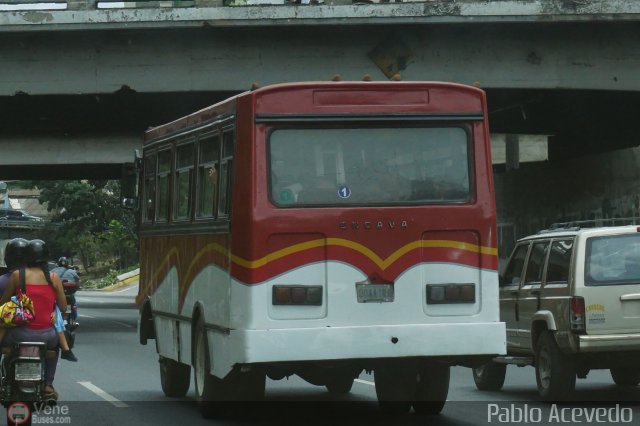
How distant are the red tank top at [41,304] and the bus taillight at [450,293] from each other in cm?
311

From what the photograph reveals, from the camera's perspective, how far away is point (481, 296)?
11.9 meters

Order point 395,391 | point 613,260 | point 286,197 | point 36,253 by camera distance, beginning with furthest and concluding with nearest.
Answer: point 613,260 < point 395,391 < point 286,197 < point 36,253

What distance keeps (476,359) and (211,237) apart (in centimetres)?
262

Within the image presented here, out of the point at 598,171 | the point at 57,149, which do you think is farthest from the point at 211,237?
the point at 57,149

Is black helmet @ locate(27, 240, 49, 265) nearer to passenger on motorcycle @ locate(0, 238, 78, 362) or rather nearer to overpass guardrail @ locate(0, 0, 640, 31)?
passenger on motorcycle @ locate(0, 238, 78, 362)

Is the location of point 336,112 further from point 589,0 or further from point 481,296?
point 589,0

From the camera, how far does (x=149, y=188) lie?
15.9 metres

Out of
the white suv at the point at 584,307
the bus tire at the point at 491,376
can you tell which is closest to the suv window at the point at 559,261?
the white suv at the point at 584,307

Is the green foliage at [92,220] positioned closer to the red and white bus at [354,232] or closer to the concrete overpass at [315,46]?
the concrete overpass at [315,46]

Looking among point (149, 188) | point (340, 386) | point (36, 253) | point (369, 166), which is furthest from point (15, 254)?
point (340, 386)

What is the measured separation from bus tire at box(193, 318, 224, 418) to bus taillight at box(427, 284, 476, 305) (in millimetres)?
2170

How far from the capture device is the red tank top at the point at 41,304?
1069cm

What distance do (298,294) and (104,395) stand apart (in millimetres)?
4683

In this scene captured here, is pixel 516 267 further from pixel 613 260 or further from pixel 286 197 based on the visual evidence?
pixel 286 197
